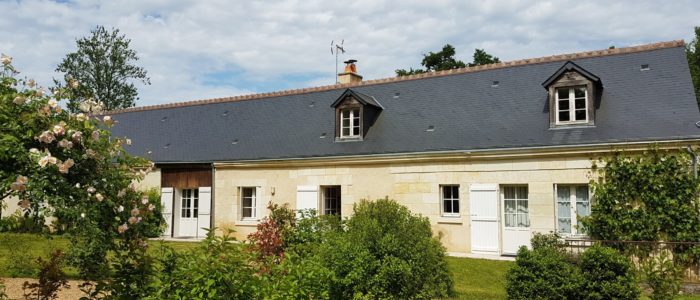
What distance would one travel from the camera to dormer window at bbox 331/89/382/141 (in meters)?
14.6

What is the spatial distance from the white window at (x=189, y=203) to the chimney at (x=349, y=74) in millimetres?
5985

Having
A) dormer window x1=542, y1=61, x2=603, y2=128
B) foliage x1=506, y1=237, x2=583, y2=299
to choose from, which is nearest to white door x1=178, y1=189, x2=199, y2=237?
dormer window x1=542, y1=61, x2=603, y2=128

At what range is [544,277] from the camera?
6504mm

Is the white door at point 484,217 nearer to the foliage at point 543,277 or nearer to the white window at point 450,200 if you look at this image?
the white window at point 450,200

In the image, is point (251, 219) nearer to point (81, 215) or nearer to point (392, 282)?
point (392, 282)

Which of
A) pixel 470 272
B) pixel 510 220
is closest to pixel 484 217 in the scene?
pixel 510 220

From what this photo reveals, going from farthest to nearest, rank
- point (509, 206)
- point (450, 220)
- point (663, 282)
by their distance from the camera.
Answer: point (450, 220)
point (509, 206)
point (663, 282)

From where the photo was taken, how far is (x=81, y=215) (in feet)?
11.9

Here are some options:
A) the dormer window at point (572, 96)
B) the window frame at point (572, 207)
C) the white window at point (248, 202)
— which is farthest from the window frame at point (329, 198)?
the dormer window at point (572, 96)

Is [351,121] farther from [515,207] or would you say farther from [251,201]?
[515,207]

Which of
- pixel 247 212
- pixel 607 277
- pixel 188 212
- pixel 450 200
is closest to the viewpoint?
pixel 607 277

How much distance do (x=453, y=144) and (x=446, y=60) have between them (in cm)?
2089

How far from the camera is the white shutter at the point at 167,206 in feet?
53.6

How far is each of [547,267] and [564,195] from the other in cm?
533
